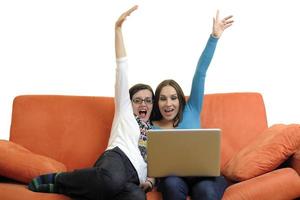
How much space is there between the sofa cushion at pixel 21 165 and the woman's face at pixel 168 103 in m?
0.70

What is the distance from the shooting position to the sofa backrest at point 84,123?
2.55m

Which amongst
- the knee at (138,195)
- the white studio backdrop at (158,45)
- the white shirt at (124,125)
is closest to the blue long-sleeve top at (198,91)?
the white shirt at (124,125)

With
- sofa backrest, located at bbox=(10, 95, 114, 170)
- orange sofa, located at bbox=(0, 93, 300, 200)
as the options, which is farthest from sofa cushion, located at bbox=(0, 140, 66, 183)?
sofa backrest, located at bbox=(10, 95, 114, 170)

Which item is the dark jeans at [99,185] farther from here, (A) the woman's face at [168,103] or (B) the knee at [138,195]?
(A) the woman's face at [168,103]

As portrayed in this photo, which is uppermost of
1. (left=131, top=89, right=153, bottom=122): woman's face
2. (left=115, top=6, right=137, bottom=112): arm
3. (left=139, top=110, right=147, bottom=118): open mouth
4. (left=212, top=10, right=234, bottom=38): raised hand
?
(left=212, top=10, right=234, bottom=38): raised hand

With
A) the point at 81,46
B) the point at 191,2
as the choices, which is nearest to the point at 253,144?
the point at 191,2

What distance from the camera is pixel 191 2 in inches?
117

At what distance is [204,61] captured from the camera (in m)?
2.48

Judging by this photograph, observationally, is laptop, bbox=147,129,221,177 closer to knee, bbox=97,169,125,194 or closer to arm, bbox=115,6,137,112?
knee, bbox=97,169,125,194

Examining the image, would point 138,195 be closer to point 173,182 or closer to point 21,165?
point 173,182

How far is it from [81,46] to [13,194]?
1307 mm

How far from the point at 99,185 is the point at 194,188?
447mm

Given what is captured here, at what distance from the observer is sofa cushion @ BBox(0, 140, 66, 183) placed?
2.15 metres

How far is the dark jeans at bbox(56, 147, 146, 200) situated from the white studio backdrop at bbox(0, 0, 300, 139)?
1.02 m
